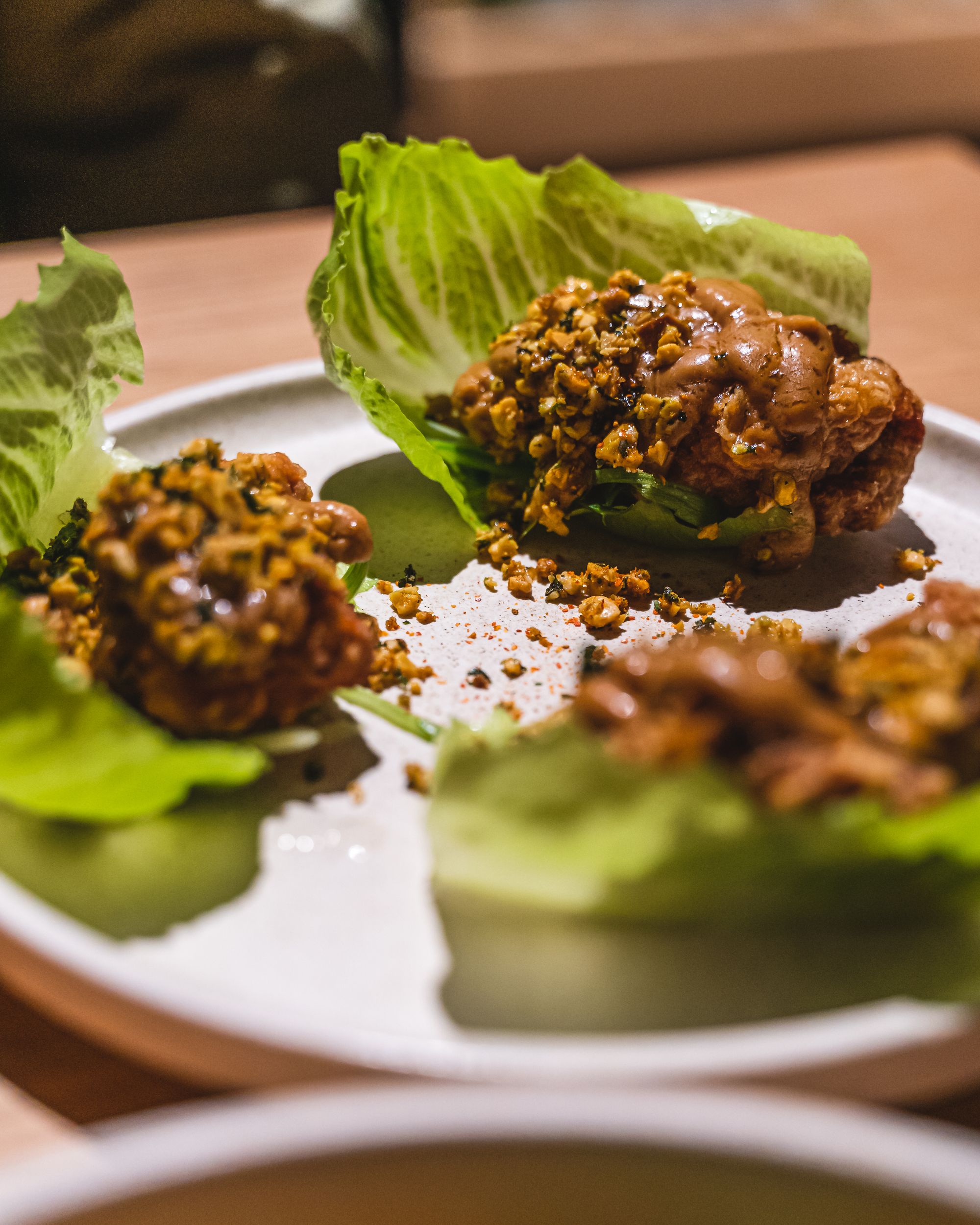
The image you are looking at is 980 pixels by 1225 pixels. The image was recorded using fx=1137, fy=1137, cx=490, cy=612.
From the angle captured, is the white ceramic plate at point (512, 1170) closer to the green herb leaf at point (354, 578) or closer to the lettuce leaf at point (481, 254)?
the green herb leaf at point (354, 578)

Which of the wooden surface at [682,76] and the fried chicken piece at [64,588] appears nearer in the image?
the fried chicken piece at [64,588]

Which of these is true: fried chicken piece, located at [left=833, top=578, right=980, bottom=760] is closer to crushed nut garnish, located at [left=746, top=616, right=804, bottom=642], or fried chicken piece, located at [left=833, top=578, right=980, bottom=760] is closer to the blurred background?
crushed nut garnish, located at [left=746, top=616, right=804, bottom=642]

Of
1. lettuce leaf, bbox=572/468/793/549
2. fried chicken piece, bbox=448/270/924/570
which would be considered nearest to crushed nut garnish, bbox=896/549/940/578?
fried chicken piece, bbox=448/270/924/570

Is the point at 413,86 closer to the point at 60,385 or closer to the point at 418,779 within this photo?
the point at 60,385

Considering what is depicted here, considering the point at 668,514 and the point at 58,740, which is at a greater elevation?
the point at 58,740

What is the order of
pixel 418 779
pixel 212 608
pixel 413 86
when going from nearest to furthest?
pixel 212 608 < pixel 418 779 < pixel 413 86

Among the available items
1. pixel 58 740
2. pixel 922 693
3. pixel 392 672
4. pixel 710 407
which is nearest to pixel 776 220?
pixel 710 407

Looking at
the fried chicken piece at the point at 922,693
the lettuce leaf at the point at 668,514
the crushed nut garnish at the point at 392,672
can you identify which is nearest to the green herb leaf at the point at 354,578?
the crushed nut garnish at the point at 392,672
